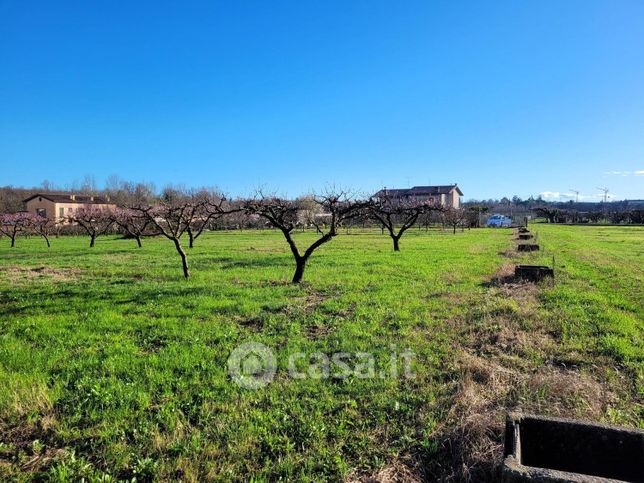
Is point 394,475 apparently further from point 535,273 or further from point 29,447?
point 535,273

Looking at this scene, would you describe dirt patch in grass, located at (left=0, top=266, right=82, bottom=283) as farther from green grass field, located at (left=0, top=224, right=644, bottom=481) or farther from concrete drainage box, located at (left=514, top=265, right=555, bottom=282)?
concrete drainage box, located at (left=514, top=265, right=555, bottom=282)

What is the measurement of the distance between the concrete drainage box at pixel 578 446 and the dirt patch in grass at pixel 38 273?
1493cm

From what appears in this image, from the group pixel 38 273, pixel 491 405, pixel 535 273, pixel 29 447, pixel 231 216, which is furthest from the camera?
pixel 231 216

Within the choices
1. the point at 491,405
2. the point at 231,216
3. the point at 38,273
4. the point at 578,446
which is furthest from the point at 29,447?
the point at 231,216

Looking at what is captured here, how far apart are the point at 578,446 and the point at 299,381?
2.88 m

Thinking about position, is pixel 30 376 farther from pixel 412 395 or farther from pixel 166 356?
pixel 412 395

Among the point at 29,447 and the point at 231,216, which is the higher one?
the point at 231,216

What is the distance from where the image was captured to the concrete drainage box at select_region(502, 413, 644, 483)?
118 inches

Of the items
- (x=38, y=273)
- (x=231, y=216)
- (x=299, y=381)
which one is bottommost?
(x=299, y=381)

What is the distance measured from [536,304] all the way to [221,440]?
25.2 feet

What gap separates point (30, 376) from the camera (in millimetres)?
4938

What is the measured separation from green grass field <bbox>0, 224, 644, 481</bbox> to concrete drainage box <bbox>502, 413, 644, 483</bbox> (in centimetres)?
39

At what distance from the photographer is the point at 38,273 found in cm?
1572

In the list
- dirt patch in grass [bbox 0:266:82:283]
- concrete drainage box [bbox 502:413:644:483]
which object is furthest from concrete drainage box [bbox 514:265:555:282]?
dirt patch in grass [bbox 0:266:82:283]
